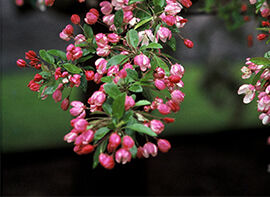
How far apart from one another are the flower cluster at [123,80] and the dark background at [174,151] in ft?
3.95

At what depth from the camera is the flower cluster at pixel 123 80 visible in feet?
3.09

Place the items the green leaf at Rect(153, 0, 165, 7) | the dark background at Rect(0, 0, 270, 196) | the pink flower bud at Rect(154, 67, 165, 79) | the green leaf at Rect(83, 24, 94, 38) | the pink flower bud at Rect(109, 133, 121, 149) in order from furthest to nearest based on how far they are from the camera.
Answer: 1. the dark background at Rect(0, 0, 270, 196)
2. the green leaf at Rect(83, 24, 94, 38)
3. the green leaf at Rect(153, 0, 165, 7)
4. the pink flower bud at Rect(154, 67, 165, 79)
5. the pink flower bud at Rect(109, 133, 121, 149)

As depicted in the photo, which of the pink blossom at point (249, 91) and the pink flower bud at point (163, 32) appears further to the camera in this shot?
the pink blossom at point (249, 91)

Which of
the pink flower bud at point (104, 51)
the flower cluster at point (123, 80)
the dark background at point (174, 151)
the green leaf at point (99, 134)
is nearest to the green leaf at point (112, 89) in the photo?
the flower cluster at point (123, 80)

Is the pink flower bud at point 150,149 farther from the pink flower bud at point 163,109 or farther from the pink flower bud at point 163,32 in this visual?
the pink flower bud at point 163,32

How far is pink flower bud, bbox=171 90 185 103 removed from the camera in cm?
114

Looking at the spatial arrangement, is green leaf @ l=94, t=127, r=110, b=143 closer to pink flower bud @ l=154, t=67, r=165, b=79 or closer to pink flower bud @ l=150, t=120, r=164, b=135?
pink flower bud @ l=150, t=120, r=164, b=135

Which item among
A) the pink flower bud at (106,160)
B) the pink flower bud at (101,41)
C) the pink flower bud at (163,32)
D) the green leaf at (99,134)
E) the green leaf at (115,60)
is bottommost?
the pink flower bud at (106,160)

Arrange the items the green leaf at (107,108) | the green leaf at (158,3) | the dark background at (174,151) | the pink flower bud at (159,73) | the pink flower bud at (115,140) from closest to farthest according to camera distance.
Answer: the pink flower bud at (115,140) → the green leaf at (107,108) → the pink flower bud at (159,73) → the green leaf at (158,3) → the dark background at (174,151)

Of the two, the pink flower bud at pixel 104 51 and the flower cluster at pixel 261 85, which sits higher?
the pink flower bud at pixel 104 51

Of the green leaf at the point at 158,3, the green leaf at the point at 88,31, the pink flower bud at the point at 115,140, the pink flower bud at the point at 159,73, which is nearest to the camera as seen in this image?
the pink flower bud at the point at 115,140

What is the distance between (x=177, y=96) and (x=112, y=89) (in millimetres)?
257

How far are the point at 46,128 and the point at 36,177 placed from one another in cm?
140

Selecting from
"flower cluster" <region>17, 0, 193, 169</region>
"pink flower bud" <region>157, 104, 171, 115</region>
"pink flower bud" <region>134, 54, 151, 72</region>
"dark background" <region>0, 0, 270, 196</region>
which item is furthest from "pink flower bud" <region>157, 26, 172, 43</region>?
"dark background" <region>0, 0, 270, 196</region>
